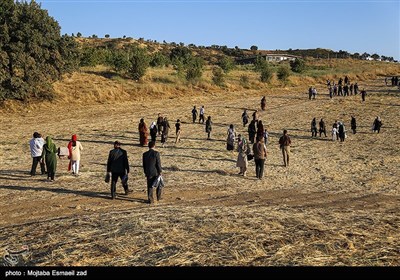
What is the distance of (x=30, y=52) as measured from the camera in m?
34.8

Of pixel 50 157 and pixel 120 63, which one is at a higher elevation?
pixel 120 63

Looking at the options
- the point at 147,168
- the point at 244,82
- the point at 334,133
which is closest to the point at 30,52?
the point at 334,133

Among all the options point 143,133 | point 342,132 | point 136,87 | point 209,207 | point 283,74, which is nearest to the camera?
point 209,207

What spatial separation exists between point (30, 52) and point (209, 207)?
96.5ft

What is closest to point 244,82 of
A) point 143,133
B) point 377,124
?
point 377,124

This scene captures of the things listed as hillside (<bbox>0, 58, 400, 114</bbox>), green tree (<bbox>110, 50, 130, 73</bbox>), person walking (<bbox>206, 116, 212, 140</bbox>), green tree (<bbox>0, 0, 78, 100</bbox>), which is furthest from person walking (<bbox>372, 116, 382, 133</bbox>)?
green tree (<bbox>110, 50, 130, 73</bbox>)

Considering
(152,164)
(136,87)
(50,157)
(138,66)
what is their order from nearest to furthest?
(152,164) → (50,157) → (136,87) → (138,66)

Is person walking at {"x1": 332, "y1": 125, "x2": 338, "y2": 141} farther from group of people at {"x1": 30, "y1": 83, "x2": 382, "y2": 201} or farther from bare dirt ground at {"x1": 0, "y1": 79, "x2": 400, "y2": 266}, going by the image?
group of people at {"x1": 30, "y1": 83, "x2": 382, "y2": 201}

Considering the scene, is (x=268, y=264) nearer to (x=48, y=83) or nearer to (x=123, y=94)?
(x=48, y=83)

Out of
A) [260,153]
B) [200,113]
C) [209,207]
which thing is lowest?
[209,207]

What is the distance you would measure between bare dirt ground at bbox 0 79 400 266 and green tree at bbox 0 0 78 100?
281 inches

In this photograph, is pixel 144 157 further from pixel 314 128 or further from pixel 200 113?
pixel 200 113

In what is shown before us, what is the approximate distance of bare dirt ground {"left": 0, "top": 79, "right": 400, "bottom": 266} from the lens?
680 centimetres

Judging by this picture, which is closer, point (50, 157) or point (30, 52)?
point (50, 157)
